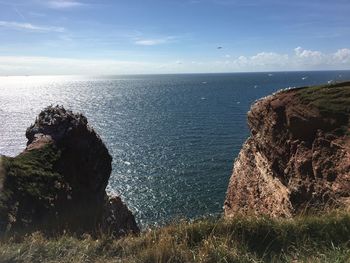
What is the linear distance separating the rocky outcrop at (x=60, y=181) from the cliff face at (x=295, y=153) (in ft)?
32.0

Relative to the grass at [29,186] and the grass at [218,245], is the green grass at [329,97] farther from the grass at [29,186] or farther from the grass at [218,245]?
the grass at [29,186]

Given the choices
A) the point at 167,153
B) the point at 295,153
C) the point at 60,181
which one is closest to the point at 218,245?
the point at 295,153

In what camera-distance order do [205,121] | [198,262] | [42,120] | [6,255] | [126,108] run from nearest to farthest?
1. [198,262]
2. [6,255]
3. [42,120]
4. [205,121]
5. [126,108]

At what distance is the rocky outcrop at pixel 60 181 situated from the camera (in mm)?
23156

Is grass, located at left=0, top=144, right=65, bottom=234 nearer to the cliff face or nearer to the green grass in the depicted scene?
the cliff face

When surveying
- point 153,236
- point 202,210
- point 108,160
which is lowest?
point 202,210

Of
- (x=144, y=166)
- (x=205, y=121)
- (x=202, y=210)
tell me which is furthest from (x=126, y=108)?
(x=202, y=210)

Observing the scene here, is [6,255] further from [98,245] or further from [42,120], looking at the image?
[42,120]

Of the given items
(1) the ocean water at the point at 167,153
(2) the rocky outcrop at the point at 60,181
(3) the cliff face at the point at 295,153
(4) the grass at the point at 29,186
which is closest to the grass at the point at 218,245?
(3) the cliff face at the point at 295,153

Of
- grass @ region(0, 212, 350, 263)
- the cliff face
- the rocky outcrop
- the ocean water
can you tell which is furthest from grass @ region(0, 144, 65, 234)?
grass @ region(0, 212, 350, 263)

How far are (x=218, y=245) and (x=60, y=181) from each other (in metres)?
23.1

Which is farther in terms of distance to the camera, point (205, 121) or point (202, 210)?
point (205, 121)

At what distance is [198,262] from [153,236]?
1.57m

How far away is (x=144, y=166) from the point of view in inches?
2251
